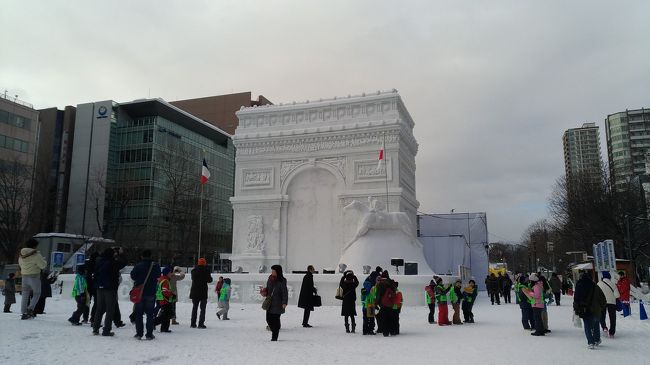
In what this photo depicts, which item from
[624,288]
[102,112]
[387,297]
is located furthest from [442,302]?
[102,112]

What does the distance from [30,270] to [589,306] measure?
1243 centimetres

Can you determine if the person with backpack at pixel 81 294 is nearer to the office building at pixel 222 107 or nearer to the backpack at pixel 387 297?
the backpack at pixel 387 297

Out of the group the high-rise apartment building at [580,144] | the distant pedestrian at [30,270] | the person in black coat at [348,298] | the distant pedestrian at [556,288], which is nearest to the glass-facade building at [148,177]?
the distant pedestrian at [556,288]

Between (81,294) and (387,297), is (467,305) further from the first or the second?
(81,294)

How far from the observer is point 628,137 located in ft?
207

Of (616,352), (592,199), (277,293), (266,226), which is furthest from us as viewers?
(592,199)

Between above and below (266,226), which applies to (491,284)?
below

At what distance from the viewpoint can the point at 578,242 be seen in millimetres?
41938

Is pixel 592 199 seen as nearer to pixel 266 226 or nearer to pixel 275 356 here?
pixel 266 226

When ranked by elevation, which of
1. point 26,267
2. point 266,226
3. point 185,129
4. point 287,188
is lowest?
point 26,267

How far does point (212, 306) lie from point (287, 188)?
12406 millimetres

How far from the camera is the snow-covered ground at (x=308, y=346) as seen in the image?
8086mm

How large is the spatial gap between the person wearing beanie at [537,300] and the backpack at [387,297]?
3285 mm

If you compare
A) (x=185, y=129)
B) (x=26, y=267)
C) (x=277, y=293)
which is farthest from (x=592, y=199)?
(x=185, y=129)
